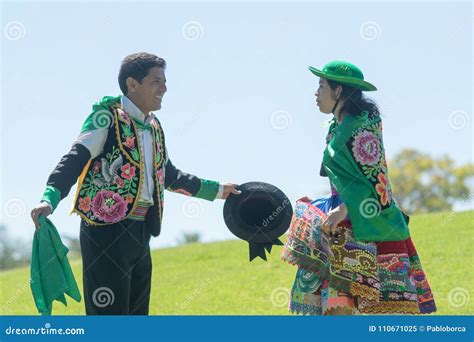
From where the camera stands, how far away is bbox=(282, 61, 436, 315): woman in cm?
544

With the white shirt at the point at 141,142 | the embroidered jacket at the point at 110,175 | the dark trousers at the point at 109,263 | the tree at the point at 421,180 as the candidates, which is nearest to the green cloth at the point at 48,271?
the dark trousers at the point at 109,263

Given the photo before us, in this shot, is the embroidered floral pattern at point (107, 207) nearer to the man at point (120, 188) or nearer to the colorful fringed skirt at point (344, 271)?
the man at point (120, 188)

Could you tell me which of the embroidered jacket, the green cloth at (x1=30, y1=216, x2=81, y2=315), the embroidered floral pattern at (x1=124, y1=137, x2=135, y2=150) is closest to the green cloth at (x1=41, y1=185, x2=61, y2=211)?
the embroidered jacket

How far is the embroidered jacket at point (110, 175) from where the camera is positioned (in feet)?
17.3

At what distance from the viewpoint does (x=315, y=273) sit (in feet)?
18.2

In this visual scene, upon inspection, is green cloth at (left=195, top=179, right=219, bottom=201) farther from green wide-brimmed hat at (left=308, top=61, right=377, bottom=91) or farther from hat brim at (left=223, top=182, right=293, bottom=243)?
green wide-brimmed hat at (left=308, top=61, right=377, bottom=91)

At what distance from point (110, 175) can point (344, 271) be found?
1.52 metres

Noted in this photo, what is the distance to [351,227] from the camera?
5.48m

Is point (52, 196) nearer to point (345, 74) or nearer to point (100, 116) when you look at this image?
point (100, 116)

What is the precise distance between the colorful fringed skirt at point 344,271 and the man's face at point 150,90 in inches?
43.4

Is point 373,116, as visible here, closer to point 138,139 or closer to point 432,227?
point 138,139

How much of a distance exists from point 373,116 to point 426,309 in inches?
50.3

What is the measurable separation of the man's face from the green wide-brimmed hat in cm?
95
